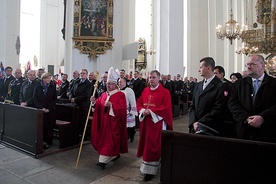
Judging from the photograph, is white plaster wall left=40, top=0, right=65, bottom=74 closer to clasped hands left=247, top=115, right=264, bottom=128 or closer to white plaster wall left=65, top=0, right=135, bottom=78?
white plaster wall left=65, top=0, right=135, bottom=78

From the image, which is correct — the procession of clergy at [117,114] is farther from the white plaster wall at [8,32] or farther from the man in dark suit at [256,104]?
the white plaster wall at [8,32]

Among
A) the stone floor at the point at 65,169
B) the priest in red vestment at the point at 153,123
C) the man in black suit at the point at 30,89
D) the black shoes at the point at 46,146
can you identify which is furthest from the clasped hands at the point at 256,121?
the man in black suit at the point at 30,89

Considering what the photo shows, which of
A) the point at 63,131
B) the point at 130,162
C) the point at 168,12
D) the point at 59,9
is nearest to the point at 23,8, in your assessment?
the point at 59,9

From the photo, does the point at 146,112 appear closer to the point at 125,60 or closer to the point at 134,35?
the point at 125,60

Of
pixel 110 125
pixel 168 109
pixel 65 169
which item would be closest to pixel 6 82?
pixel 65 169

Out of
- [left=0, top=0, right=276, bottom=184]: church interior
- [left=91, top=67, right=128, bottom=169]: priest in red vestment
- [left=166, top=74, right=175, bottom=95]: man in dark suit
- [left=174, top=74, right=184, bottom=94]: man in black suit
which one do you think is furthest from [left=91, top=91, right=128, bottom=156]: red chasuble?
[left=174, top=74, right=184, bottom=94]: man in black suit

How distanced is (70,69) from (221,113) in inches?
393

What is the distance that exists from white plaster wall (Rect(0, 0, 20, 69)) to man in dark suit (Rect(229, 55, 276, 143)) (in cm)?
1165

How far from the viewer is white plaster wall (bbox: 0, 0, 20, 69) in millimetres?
11742

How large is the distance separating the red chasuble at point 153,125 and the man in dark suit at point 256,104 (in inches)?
47.8

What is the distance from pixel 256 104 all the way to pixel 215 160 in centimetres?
94

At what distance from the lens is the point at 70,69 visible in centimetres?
1216

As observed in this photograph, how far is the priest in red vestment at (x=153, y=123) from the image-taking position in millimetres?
4000

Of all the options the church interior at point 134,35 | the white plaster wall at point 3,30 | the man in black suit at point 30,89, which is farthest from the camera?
the church interior at point 134,35
